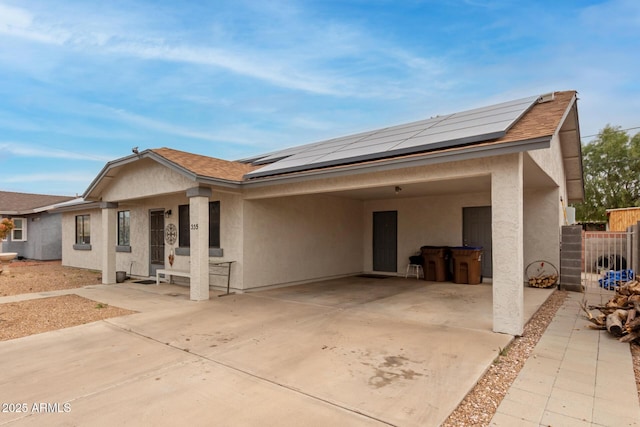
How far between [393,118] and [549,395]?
32.2m

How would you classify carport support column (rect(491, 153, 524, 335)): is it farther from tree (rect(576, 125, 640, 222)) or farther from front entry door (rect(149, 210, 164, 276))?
tree (rect(576, 125, 640, 222))

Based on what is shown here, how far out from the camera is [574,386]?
3549 mm

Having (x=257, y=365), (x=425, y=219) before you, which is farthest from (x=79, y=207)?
(x=257, y=365)

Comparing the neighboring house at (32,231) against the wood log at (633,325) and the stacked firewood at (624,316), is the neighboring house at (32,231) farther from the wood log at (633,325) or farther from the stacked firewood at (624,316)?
the wood log at (633,325)

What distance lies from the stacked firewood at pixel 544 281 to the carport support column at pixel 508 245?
207 inches

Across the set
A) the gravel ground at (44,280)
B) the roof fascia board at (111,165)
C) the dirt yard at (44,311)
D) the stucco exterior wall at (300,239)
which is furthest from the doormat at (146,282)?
the stucco exterior wall at (300,239)

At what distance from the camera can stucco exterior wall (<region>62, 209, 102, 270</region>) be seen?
14359mm

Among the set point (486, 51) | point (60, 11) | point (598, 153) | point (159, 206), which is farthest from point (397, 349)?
point (598, 153)

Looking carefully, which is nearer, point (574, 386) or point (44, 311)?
point (574, 386)

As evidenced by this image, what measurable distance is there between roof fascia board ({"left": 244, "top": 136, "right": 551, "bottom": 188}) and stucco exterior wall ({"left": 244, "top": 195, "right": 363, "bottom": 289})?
2.17 metres

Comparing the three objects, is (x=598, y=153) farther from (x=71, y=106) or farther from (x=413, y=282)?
(x=71, y=106)

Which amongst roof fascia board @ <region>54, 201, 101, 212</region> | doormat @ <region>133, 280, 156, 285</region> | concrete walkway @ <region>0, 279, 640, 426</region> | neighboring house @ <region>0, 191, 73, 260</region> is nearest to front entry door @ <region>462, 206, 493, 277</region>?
concrete walkway @ <region>0, 279, 640, 426</region>

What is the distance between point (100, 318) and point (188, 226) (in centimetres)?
413

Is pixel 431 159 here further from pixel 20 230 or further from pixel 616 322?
pixel 20 230
